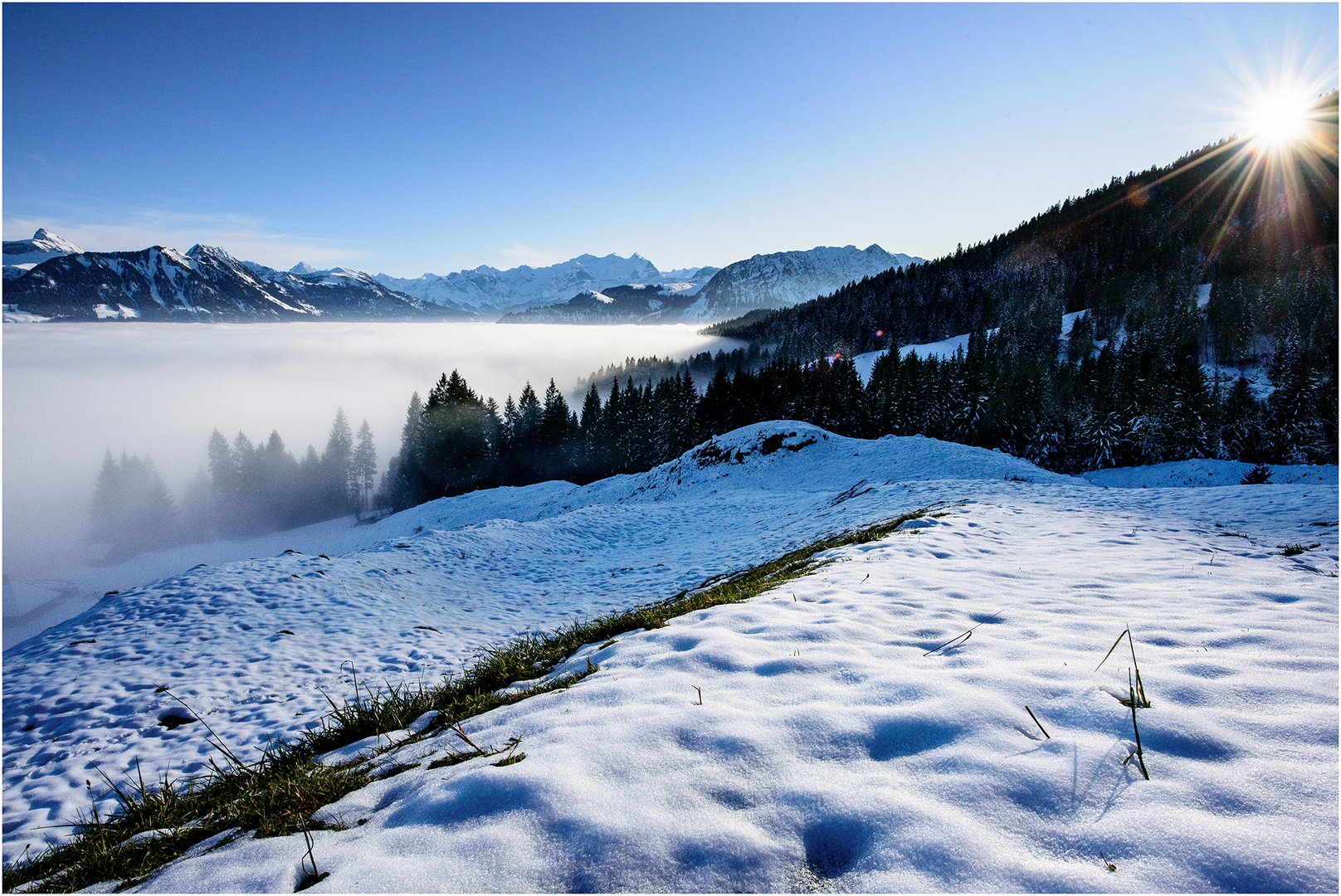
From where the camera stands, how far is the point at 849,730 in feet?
8.71

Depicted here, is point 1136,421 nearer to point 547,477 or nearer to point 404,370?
point 547,477

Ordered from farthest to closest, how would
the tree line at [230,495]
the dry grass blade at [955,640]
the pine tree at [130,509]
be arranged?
the tree line at [230,495] < the pine tree at [130,509] < the dry grass blade at [955,640]

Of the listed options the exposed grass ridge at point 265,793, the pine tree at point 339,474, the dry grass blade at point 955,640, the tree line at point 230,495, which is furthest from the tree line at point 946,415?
the exposed grass ridge at point 265,793

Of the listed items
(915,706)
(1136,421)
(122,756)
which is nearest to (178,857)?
(915,706)

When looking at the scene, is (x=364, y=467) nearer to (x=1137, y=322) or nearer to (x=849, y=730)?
(x=849, y=730)

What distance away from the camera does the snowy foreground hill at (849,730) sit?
1865 millimetres

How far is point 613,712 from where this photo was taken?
3.15 meters

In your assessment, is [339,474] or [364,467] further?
[364,467]

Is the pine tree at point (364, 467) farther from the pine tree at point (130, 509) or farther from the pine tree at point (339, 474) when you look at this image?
the pine tree at point (130, 509)

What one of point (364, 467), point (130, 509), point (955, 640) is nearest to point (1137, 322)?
point (955, 640)

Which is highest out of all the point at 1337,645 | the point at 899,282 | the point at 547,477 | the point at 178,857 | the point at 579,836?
the point at 899,282

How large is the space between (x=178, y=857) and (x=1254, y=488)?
18.3 m

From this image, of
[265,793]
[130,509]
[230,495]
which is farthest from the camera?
[230,495]

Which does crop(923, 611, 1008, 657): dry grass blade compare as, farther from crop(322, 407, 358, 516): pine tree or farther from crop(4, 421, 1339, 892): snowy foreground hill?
crop(322, 407, 358, 516): pine tree
